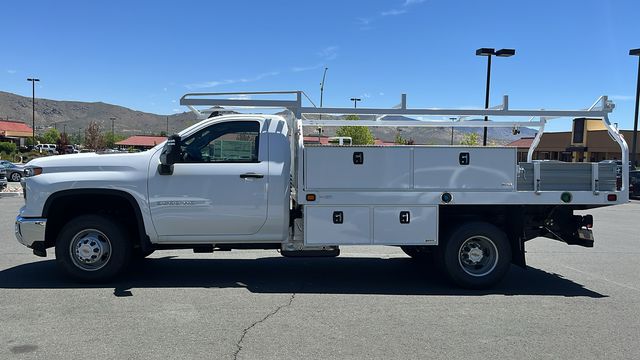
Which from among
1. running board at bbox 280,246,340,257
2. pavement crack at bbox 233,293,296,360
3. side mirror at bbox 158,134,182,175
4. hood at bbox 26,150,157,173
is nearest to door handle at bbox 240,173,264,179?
side mirror at bbox 158,134,182,175

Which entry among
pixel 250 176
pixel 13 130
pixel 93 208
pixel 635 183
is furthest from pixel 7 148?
pixel 250 176

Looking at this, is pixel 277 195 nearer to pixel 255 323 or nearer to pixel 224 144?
pixel 224 144

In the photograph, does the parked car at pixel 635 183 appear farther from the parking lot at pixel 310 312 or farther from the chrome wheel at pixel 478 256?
the chrome wheel at pixel 478 256

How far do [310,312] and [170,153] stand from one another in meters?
2.62

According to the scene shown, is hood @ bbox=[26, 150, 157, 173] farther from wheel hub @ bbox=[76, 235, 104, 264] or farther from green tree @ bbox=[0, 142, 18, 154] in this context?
green tree @ bbox=[0, 142, 18, 154]

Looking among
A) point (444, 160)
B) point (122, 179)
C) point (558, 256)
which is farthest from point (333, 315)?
point (558, 256)

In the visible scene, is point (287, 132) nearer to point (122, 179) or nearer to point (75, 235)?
point (122, 179)

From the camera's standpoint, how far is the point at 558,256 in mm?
9922

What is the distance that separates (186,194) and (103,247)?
126cm

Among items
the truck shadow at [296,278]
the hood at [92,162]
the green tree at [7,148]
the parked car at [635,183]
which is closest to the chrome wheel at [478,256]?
the truck shadow at [296,278]

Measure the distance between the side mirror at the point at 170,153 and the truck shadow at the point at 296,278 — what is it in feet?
4.91

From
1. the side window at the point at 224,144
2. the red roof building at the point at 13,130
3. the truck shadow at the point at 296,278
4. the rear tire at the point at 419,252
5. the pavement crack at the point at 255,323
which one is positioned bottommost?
the pavement crack at the point at 255,323

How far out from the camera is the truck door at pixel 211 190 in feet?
22.5

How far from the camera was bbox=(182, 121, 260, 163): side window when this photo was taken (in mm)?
6984
